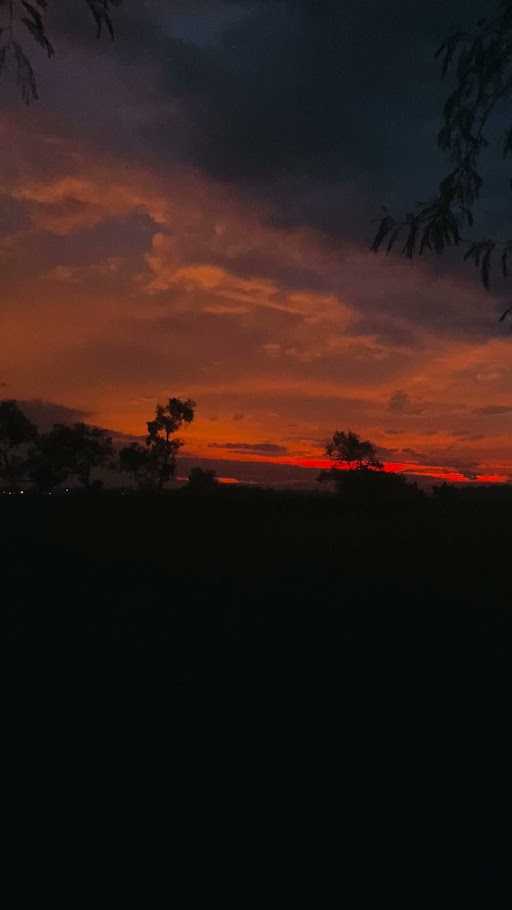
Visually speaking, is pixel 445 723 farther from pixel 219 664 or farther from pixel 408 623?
pixel 408 623

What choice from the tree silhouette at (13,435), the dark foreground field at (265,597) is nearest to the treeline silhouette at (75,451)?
the tree silhouette at (13,435)

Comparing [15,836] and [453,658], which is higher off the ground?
[453,658]

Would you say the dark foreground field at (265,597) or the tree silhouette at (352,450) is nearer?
the dark foreground field at (265,597)

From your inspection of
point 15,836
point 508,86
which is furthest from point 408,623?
point 508,86

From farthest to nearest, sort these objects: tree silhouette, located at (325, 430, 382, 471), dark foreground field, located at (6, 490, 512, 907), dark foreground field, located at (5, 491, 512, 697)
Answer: tree silhouette, located at (325, 430, 382, 471)
dark foreground field, located at (5, 491, 512, 697)
dark foreground field, located at (6, 490, 512, 907)

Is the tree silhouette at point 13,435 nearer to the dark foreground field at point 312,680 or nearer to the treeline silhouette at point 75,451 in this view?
the treeline silhouette at point 75,451

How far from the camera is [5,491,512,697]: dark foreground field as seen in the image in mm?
5664

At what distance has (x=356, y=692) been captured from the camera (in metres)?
4.95

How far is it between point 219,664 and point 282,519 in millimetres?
11735

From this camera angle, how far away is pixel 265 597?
26.0ft

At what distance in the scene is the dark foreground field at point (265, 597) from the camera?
5664mm

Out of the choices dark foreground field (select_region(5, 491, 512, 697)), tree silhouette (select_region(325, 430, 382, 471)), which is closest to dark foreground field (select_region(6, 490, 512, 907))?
dark foreground field (select_region(5, 491, 512, 697))

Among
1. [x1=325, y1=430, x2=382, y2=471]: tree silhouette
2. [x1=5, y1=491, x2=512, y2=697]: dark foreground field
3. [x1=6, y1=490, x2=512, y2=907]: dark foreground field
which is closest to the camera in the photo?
[x1=6, y1=490, x2=512, y2=907]: dark foreground field

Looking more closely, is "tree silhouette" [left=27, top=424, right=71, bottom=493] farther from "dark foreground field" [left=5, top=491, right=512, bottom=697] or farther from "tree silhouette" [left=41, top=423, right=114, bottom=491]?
"dark foreground field" [left=5, top=491, right=512, bottom=697]
